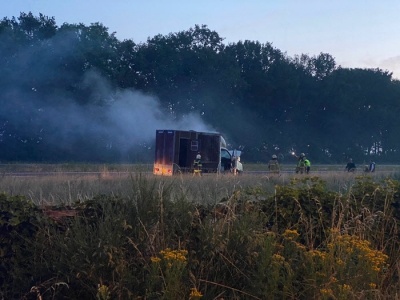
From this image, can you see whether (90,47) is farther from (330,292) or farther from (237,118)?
(330,292)

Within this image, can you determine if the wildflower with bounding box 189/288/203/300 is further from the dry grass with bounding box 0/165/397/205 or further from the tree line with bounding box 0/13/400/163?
the tree line with bounding box 0/13/400/163

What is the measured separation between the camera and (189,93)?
5575 centimetres

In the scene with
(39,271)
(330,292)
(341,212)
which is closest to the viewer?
(330,292)

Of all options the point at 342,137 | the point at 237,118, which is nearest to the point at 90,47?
the point at 237,118

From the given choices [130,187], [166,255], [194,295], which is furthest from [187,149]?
[194,295]

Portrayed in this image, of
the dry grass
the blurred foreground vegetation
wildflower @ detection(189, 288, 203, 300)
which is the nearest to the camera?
wildflower @ detection(189, 288, 203, 300)

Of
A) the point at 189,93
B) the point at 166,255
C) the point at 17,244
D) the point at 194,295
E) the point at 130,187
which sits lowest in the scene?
the point at 194,295

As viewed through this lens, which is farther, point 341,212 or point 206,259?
point 341,212

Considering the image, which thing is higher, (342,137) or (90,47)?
(90,47)

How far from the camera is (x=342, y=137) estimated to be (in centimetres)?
7450

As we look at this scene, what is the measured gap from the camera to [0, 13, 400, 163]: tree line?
4450 cm

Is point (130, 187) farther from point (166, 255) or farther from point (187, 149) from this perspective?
point (187, 149)

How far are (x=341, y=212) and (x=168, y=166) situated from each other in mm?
22346

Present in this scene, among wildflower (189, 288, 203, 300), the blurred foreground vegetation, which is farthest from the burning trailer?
wildflower (189, 288, 203, 300)
